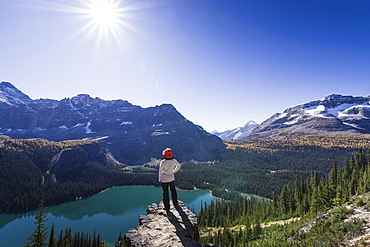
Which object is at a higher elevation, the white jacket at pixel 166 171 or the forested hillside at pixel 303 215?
the white jacket at pixel 166 171

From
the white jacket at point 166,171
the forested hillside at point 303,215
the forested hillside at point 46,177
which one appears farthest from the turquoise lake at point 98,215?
the white jacket at point 166,171

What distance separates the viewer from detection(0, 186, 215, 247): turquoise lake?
77.2m

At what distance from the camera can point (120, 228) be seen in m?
81.6

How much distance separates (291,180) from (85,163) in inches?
7844

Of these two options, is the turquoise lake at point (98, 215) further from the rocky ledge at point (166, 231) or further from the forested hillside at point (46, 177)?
the rocky ledge at point (166, 231)

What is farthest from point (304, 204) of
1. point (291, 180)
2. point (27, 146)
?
point (27, 146)

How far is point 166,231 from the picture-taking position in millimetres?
7578

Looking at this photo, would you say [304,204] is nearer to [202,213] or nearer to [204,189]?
[202,213]

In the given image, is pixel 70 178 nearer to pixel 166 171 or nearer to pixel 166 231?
pixel 166 171

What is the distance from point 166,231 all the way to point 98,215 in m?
114

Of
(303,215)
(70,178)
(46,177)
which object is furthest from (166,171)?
(70,178)

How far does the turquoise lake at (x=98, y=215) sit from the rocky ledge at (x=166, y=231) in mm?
73893

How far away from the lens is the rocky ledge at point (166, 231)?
686 centimetres

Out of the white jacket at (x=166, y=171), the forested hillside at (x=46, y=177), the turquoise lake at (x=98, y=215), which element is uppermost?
the white jacket at (x=166, y=171)
